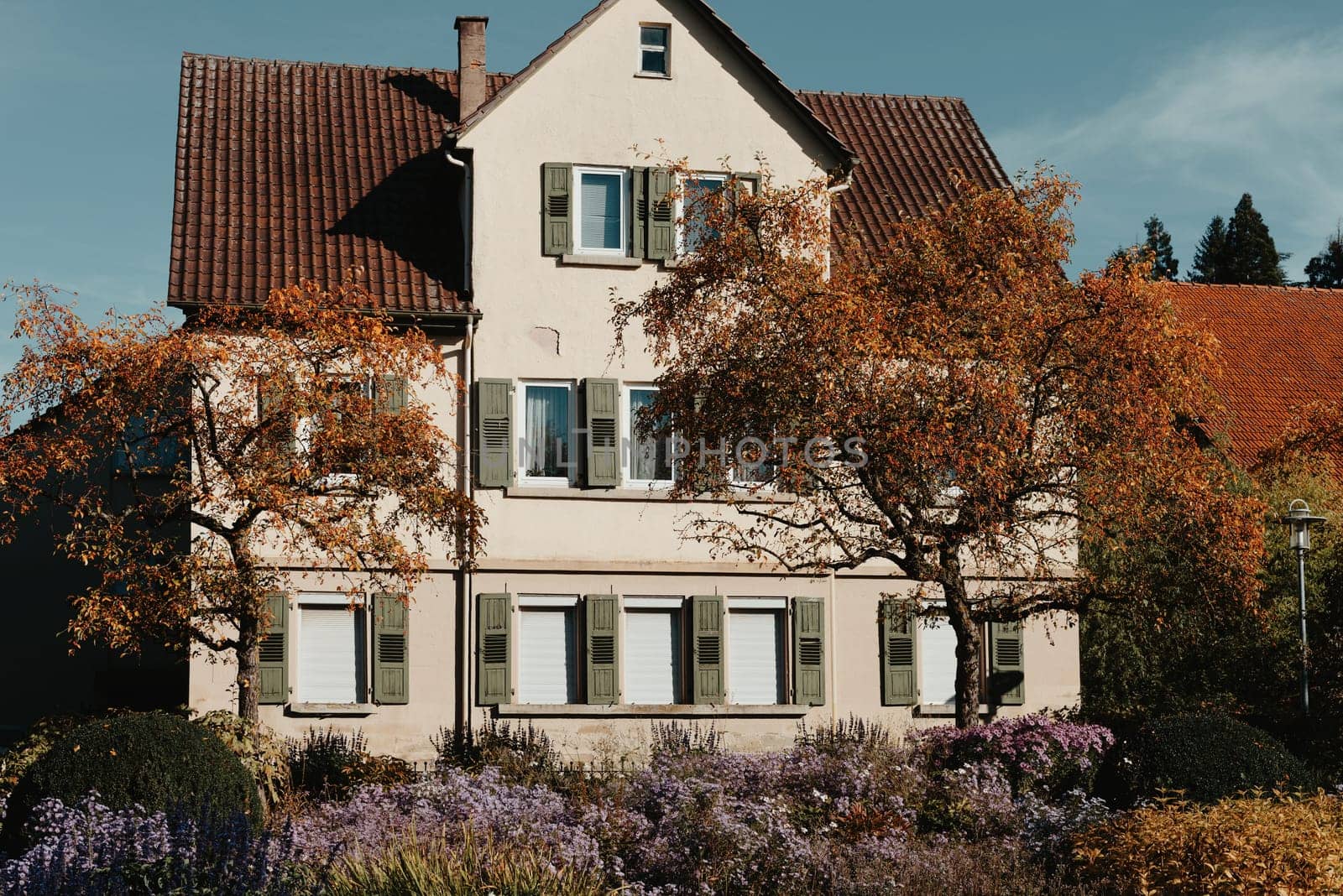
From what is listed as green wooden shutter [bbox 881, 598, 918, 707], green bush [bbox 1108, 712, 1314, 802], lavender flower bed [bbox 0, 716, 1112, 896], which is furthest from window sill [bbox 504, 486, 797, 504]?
green bush [bbox 1108, 712, 1314, 802]

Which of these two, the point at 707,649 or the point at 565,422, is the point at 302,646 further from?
the point at 707,649

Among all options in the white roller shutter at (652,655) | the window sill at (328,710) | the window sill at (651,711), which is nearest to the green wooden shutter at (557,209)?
the white roller shutter at (652,655)

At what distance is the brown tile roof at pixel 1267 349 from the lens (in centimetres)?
3253

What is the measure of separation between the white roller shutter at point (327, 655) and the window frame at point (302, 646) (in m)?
0.01

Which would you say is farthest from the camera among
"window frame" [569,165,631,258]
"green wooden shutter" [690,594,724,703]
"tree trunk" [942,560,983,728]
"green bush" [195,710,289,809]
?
"window frame" [569,165,631,258]

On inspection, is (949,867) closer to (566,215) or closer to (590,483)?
(590,483)

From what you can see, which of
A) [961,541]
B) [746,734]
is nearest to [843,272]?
[961,541]

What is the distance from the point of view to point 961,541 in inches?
713

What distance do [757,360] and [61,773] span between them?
8.03 meters

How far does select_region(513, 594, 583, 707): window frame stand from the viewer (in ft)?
74.7

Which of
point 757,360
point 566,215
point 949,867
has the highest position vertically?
point 566,215

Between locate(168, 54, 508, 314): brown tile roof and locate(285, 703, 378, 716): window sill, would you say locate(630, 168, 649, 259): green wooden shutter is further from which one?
locate(285, 703, 378, 716): window sill

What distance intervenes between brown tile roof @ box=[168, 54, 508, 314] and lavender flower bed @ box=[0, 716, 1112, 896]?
7.85m

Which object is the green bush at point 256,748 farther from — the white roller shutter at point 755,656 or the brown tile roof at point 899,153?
the brown tile roof at point 899,153
